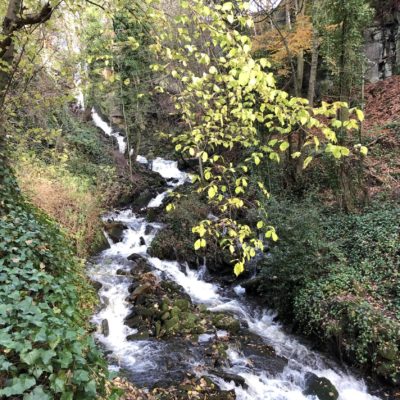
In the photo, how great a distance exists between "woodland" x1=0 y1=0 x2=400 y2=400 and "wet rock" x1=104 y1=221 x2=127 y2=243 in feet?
0.37

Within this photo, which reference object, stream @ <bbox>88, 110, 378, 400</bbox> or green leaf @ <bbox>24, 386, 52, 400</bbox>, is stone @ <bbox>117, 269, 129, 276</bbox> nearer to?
stream @ <bbox>88, 110, 378, 400</bbox>

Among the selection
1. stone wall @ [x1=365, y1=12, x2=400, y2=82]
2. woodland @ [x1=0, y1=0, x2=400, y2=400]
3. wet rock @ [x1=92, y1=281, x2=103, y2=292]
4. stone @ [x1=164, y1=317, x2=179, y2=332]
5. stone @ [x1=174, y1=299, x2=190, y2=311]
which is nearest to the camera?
woodland @ [x1=0, y1=0, x2=400, y2=400]

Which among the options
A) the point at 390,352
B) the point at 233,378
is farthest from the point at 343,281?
the point at 233,378

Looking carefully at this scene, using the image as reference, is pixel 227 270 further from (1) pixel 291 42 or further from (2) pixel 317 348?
(1) pixel 291 42

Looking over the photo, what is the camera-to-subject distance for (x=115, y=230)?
12328 mm

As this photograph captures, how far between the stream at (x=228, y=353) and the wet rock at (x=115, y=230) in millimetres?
1651

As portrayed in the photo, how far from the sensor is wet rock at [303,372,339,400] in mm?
6090

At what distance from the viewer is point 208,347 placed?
702 centimetres

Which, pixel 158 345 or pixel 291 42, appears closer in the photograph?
pixel 158 345

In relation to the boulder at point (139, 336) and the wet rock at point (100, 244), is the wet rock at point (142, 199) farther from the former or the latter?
the boulder at point (139, 336)

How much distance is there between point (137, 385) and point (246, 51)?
5.58 m

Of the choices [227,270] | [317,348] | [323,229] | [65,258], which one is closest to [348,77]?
[323,229]

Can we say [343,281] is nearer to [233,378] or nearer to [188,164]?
[233,378]

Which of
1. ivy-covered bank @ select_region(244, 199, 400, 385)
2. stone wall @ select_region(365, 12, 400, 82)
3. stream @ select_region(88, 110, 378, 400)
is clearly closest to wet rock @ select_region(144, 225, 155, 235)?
stream @ select_region(88, 110, 378, 400)
